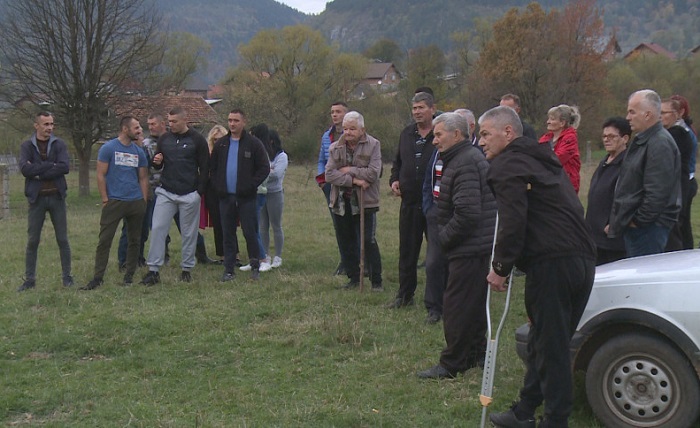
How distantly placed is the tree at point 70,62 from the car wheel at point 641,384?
24.1 m

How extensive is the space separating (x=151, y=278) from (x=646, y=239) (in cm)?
587

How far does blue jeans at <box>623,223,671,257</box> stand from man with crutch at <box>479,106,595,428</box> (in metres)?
1.88

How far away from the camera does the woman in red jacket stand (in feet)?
26.9

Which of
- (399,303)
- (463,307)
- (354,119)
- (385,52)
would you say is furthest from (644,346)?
(385,52)

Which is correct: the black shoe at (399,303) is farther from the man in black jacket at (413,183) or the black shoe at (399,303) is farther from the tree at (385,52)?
the tree at (385,52)

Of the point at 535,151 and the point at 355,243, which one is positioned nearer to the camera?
the point at 535,151

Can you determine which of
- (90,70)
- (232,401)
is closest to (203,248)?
(232,401)

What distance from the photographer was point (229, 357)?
618 centimetres

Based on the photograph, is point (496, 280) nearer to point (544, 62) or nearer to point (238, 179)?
point (238, 179)

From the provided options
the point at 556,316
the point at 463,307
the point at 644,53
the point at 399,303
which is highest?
the point at 644,53

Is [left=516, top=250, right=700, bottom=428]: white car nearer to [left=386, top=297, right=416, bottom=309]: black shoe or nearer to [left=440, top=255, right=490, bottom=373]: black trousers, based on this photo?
[left=440, top=255, right=490, bottom=373]: black trousers

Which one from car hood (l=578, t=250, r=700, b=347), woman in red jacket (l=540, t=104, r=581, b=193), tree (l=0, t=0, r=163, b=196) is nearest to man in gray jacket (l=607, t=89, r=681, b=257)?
car hood (l=578, t=250, r=700, b=347)

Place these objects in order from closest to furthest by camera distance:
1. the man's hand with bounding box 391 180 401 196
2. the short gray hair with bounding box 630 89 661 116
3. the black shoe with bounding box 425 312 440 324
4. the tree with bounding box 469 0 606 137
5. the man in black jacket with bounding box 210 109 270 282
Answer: the short gray hair with bounding box 630 89 661 116 < the black shoe with bounding box 425 312 440 324 < the man's hand with bounding box 391 180 401 196 < the man in black jacket with bounding box 210 109 270 282 < the tree with bounding box 469 0 606 137

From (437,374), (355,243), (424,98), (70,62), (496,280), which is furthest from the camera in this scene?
(70,62)
